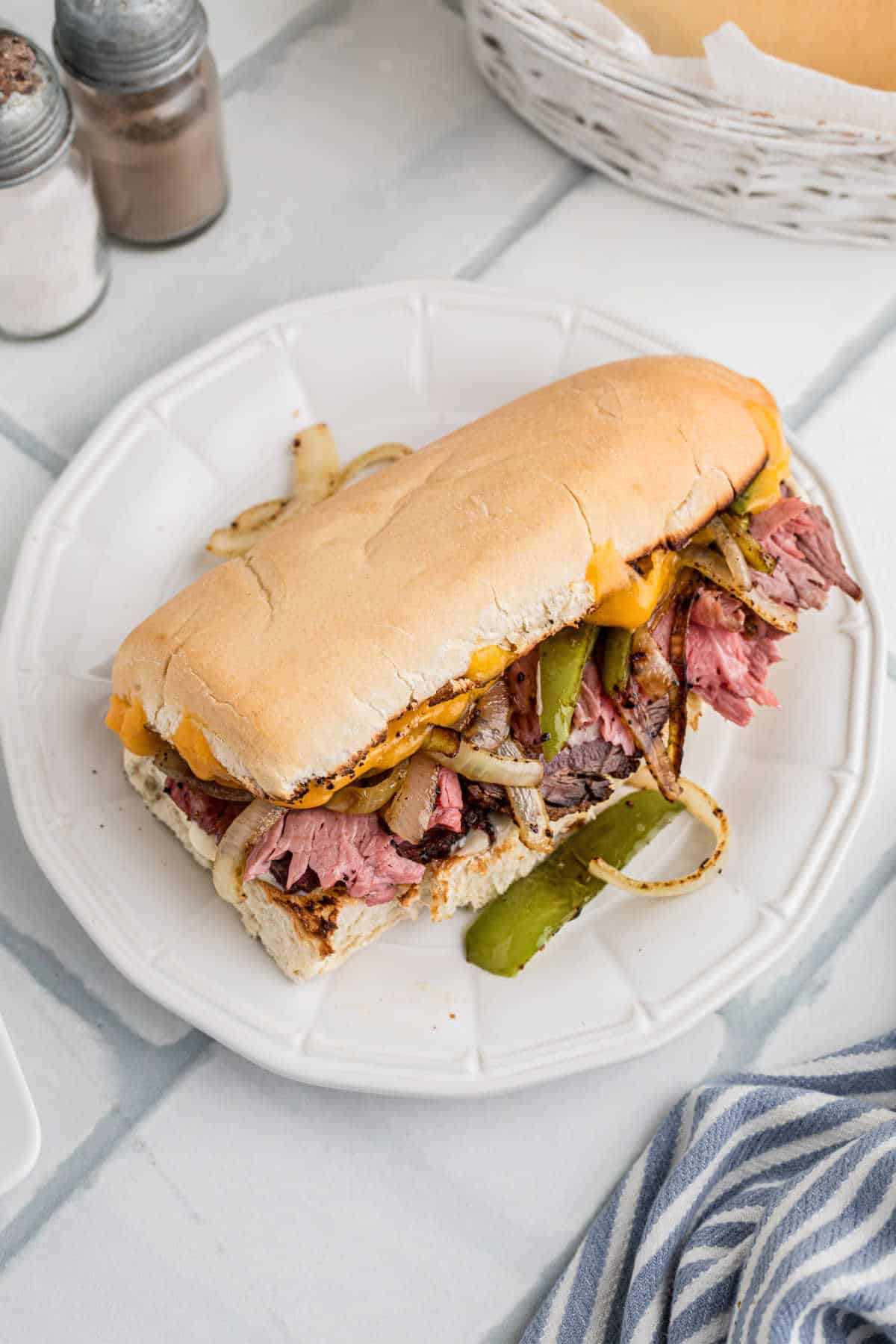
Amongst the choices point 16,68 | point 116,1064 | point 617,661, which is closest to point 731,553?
point 617,661

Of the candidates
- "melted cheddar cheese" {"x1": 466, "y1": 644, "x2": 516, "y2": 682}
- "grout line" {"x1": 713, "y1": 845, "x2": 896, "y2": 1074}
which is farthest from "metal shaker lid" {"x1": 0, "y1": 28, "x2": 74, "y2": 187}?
"grout line" {"x1": 713, "y1": 845, "x2": 896, "y2": 1074}

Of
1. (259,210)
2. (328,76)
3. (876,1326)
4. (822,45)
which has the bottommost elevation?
(876,1326)

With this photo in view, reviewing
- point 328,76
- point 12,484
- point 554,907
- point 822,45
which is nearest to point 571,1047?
point 554,907

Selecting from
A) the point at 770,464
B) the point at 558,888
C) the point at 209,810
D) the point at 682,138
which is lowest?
the point at 558,888

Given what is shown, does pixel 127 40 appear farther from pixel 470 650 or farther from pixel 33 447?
pixel 470 650

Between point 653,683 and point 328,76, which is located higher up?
point 328,76

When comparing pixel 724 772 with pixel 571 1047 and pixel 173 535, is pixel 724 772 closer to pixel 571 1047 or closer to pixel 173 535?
pixel 571 1047
